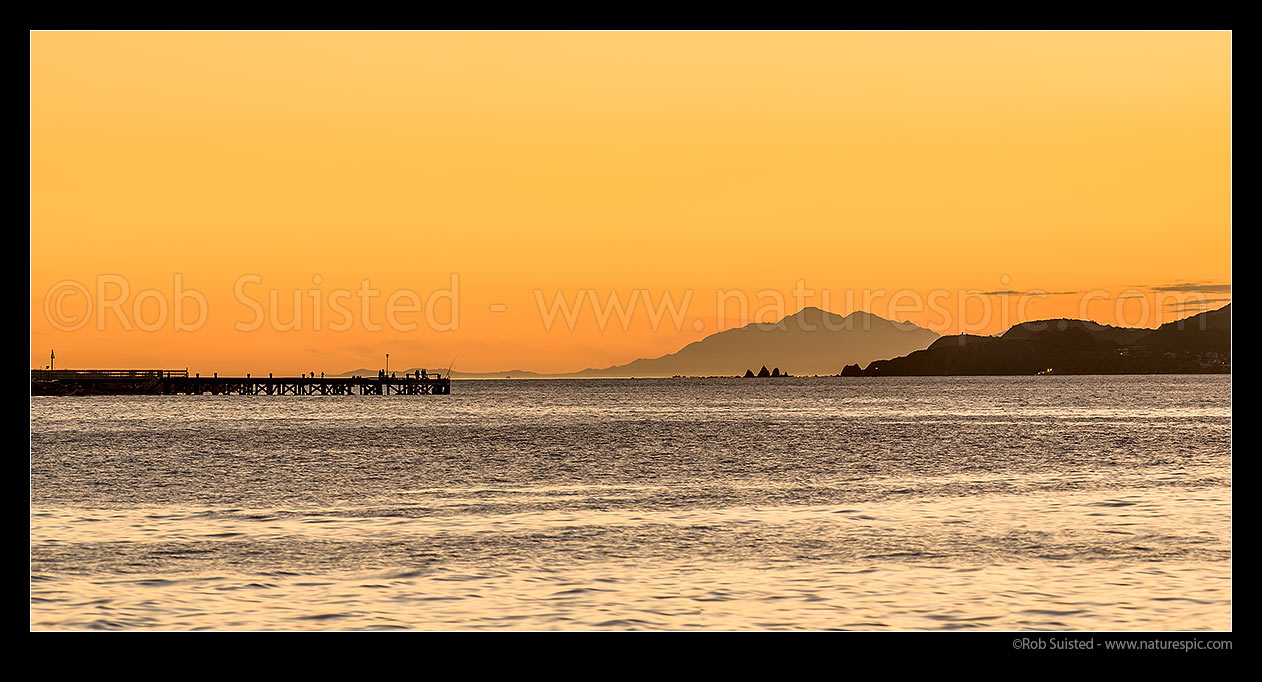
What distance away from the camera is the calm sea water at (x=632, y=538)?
17.4 metres

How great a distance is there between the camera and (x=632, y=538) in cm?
2505

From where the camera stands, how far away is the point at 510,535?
25516mm

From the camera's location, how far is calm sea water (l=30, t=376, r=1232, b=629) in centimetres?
1739

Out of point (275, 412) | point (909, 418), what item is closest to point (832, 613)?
point (909, 418)

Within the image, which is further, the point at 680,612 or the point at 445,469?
the point at 445,469
